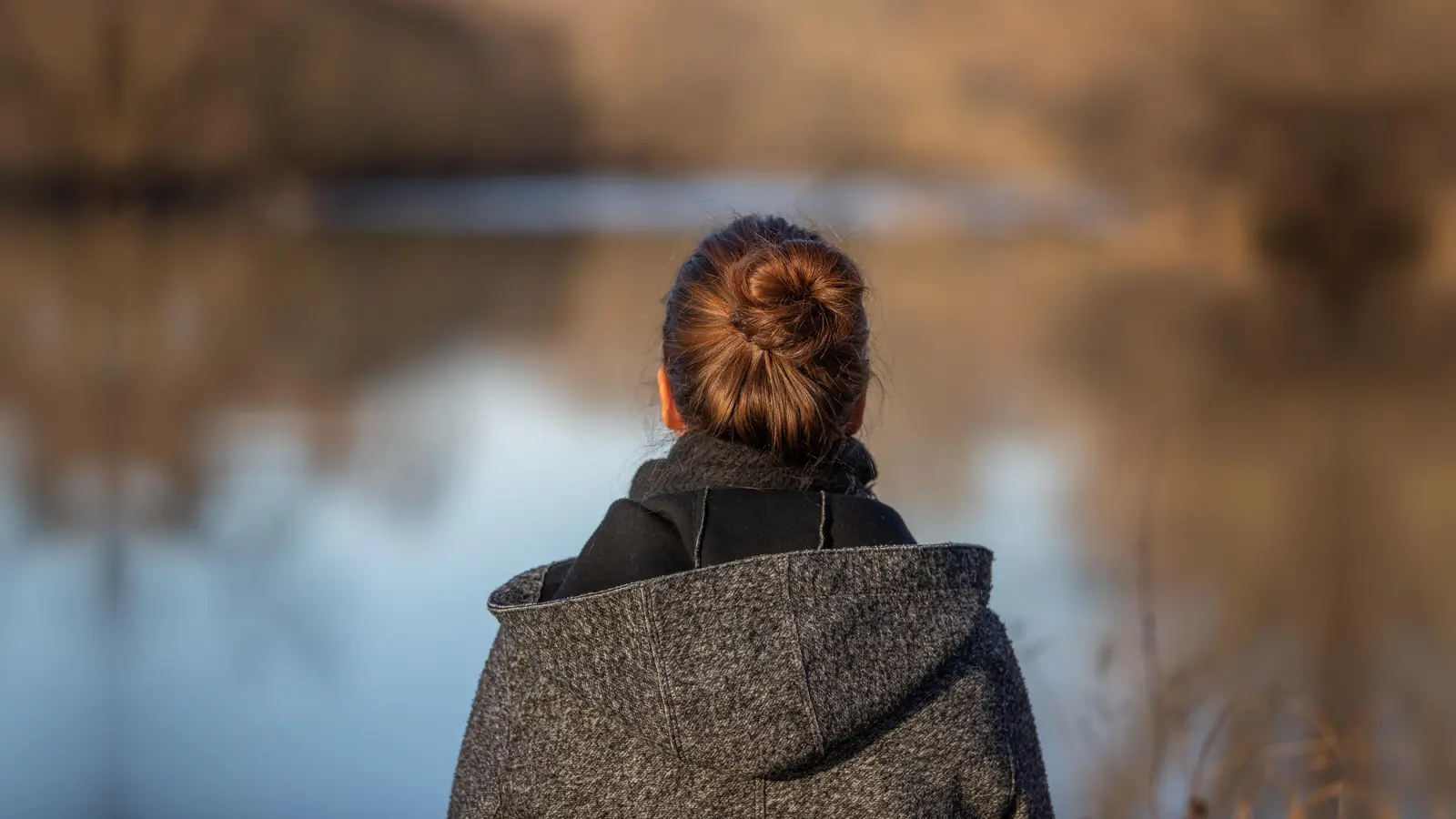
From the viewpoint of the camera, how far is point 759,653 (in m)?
0.69

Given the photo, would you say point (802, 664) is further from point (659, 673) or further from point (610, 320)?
point (610, 320)

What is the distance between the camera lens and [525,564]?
2.44 metres

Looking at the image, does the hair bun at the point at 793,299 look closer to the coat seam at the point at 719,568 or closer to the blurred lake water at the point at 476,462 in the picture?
the coat seam at the point at 719,568

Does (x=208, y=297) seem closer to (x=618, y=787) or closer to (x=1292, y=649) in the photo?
(x=618, y=787)

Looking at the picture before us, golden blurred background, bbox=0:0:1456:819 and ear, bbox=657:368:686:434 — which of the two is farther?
golden blurred background, bbox=0:0:1456:819

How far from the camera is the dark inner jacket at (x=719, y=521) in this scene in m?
0.73

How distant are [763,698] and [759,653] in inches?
1.0

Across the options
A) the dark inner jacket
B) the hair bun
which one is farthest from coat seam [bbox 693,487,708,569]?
the hair bun

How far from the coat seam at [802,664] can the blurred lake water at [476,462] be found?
1.73 meters

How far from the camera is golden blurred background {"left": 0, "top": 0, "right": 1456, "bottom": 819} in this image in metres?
2.44

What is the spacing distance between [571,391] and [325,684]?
30.0 inches

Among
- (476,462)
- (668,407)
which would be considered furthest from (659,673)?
(476,462)

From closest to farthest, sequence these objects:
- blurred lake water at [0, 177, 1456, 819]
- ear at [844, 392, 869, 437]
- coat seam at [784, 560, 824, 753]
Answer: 1. coat seam at [784, 560, 824, 753]
2. ear at [844, 392, 869, 437]
3. blurred lake water at [0, 177, 1456, 819]

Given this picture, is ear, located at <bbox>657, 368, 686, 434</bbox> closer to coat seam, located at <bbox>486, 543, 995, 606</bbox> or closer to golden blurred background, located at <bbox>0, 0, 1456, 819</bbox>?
coat seam, located at <bbox>486, 543, 995, 606</bbox>
